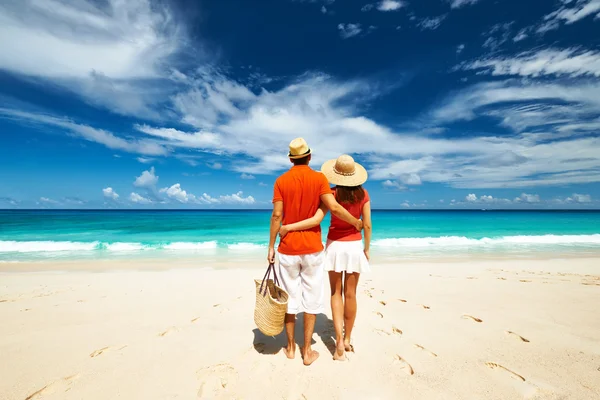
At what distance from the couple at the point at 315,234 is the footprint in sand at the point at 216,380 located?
0.67 m

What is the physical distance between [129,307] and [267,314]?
336cm

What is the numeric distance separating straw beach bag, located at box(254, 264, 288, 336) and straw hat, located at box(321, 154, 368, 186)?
1188 mm

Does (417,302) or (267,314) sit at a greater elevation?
(267,314)

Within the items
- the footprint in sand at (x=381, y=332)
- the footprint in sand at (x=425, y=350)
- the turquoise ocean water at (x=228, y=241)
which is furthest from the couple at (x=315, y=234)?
the turquoise ocean water at (x=228, y=241)

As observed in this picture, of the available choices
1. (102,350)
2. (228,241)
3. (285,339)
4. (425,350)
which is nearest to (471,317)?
(425,350)

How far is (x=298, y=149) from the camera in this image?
9.52 ft

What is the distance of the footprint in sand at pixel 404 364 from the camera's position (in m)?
2.82

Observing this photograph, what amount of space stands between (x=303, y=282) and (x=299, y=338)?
3.91 ft

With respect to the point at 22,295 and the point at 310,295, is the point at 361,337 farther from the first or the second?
the point at 22,295

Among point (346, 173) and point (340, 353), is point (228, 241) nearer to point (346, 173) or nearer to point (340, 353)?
point (340, 353)

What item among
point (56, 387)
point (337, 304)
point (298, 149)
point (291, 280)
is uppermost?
point (298, 149)

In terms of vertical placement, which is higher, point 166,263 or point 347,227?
point 347,227

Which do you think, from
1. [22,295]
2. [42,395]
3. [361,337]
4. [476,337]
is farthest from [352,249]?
[22,295]

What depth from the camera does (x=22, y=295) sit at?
5.61m
